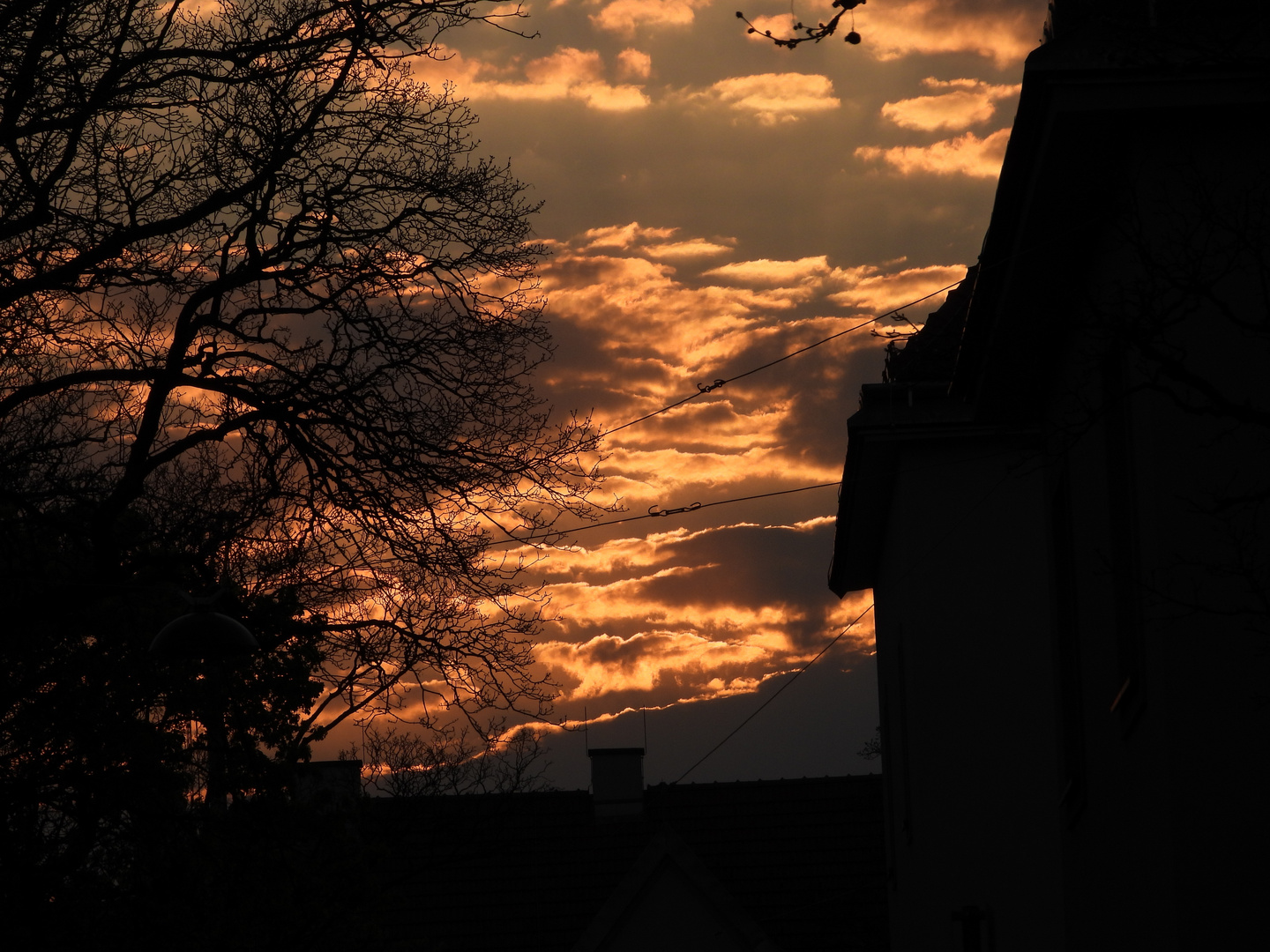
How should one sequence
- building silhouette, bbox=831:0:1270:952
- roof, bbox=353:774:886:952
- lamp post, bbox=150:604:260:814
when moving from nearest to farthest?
1. building silhouette, bbox=831:0:1270:952
2. lamp post, bbox=150:604:260:814
3. roof, bbox=353:774:886:952

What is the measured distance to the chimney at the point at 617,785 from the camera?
2831cm

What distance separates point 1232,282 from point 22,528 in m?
9.38

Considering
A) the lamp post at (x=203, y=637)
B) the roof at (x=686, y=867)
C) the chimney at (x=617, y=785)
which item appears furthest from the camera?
the chimney at (x=617, y=785)

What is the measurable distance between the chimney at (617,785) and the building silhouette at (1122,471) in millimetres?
15326

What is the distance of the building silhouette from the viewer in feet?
20.8

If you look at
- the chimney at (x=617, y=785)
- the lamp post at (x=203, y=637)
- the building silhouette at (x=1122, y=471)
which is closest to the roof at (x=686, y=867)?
the chimney at (x=617, y=785)

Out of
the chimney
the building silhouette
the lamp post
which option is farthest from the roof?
the lamp post

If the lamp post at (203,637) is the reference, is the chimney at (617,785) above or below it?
below

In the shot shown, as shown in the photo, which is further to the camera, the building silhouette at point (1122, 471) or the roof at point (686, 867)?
the roof at point (686, 867)

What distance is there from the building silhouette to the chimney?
603 inches

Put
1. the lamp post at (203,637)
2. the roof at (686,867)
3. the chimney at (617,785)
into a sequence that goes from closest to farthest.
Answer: the lamp post at (203,637) < the roof at (686,867) < the chimney at (617,785)

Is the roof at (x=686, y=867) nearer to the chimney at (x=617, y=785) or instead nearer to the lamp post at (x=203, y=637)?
the chimney at (x=617, y=785)

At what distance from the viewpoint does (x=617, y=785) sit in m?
28.4

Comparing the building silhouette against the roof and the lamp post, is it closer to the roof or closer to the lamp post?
the lamp post
